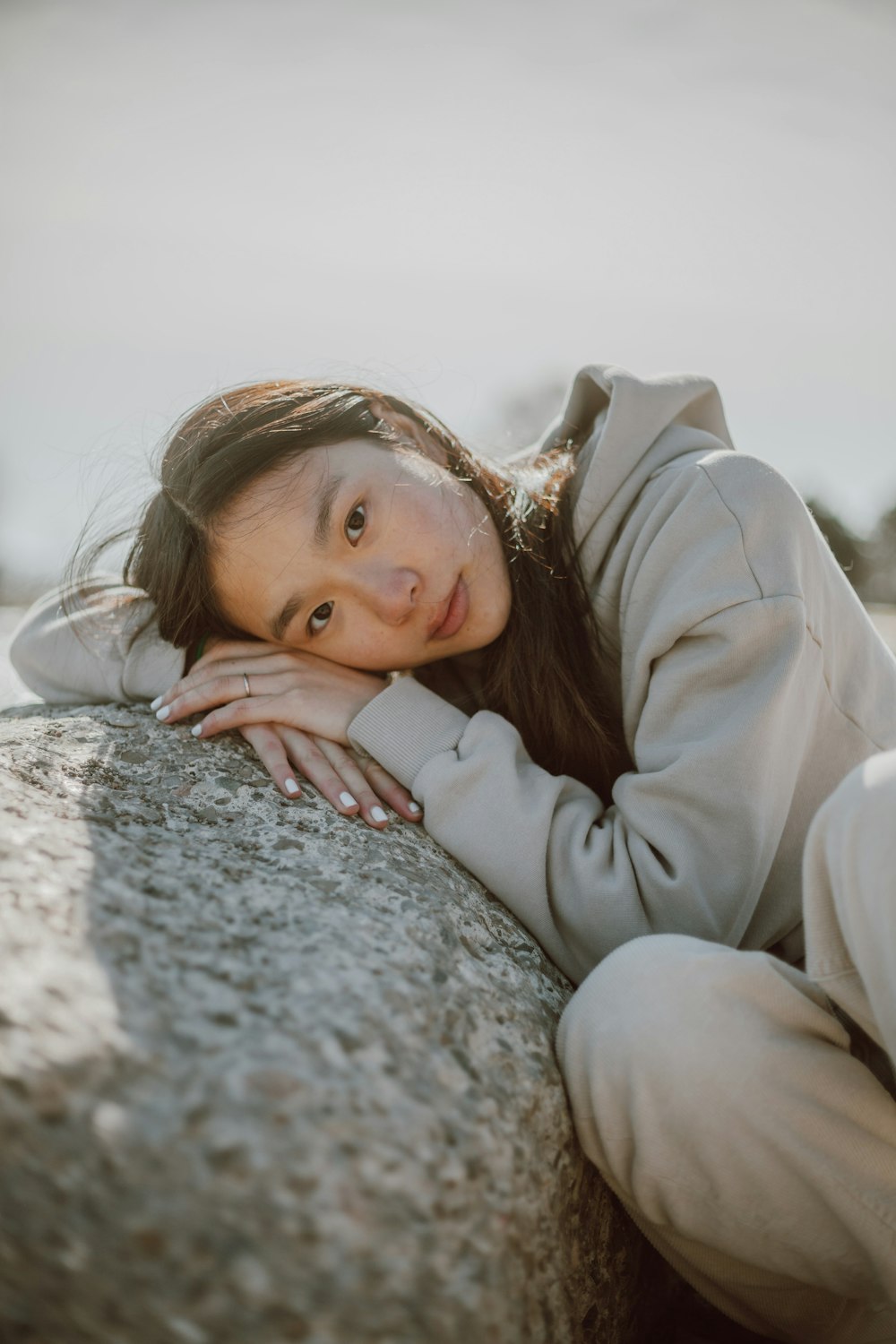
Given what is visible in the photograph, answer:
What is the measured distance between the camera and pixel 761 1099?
54.0 inches

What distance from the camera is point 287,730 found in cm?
227

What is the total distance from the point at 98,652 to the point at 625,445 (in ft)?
5.15

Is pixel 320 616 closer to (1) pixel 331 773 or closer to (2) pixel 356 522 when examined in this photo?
(2) pixel 356 522

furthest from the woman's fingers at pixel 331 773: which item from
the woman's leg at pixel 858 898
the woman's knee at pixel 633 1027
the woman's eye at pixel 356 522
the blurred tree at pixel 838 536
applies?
the blurred tree at pixel 838 536

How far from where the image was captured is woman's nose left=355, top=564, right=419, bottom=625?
7.34 feet

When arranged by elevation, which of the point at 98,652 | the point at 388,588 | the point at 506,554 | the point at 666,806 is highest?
the point at 506,554

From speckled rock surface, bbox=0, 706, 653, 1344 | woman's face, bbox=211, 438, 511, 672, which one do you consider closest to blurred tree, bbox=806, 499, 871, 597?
woman's face, bbox=211, 438, 511, 672

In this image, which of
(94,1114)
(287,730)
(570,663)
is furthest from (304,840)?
(570,663)

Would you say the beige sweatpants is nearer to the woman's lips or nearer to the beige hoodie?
the beige hoodie

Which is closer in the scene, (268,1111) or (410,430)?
(268,1111)

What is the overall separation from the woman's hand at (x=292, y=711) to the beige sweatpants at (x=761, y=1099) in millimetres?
765

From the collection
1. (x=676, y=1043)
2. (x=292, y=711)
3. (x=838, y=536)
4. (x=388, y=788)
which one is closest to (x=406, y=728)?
(x=388, y=788)

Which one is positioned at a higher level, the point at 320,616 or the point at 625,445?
the point at 625,445

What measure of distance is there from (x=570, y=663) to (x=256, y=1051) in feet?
4.88
